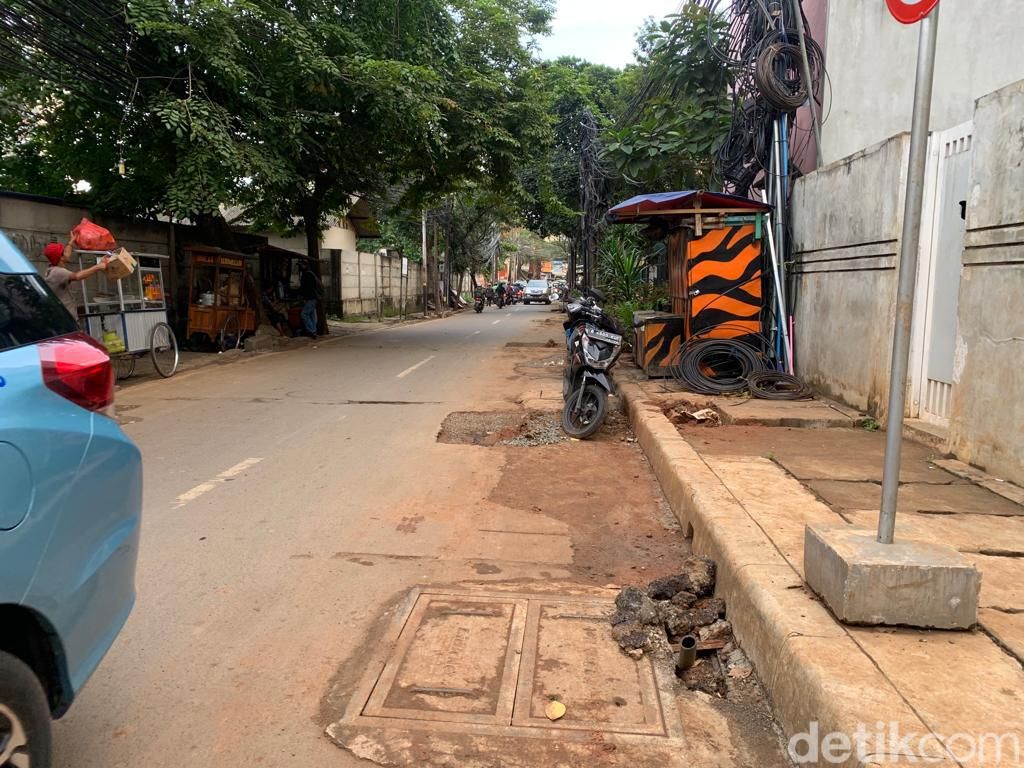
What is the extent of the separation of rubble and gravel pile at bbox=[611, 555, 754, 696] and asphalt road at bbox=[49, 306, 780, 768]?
0.82ft

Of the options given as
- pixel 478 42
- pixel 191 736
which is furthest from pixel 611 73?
pixel 191 736

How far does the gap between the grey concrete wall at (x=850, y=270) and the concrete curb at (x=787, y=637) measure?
3.05 meters

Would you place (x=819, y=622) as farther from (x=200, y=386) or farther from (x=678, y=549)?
(x=200, y=386)

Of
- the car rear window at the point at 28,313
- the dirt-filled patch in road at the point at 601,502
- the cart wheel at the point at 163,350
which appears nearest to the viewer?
the car rear window at the point at 28,313

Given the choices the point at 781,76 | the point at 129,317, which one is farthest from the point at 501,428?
the point at 129,317

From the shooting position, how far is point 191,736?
2553 millimetres

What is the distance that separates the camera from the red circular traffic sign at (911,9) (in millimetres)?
2615

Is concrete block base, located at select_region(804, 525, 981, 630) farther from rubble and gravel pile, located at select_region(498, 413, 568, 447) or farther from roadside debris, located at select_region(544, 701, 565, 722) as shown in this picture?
rubble and gravel pile, located at select_region(498, 413, 568, 447)

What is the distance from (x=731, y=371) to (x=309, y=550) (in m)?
6.49

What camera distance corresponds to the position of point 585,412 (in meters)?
7.52

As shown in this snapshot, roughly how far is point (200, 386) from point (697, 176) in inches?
366

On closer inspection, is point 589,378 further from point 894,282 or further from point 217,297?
point 217,297

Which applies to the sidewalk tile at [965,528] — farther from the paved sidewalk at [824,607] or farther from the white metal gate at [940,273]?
the white metal gate at [940,273]

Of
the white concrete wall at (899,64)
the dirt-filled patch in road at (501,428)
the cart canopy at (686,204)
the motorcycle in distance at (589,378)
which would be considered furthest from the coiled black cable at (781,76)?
the dirt-filled patch in road at (501,428)
